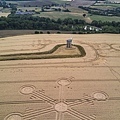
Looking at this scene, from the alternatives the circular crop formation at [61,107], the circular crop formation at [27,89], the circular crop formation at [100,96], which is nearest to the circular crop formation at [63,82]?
the circular crop formation at [27,89]

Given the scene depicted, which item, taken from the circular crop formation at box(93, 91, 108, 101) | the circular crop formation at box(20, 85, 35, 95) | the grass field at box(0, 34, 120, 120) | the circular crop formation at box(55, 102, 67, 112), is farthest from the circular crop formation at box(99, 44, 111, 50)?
the circular crop formation at box(55, 102, 67, 112)

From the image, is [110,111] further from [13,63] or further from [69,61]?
[13,63]

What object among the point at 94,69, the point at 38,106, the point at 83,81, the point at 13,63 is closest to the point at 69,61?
the point at 94,69

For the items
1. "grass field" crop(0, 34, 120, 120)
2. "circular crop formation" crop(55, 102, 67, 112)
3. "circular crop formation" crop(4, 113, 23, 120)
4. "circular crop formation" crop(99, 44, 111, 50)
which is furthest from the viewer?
"circular crop formation" crop(99, 44, 111, 50)

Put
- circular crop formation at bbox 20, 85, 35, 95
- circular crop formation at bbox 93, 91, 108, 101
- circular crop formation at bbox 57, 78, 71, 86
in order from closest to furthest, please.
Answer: circular crop formation at bbox 93, 91, 108, 101, circular crop formation at bbox 20, 85, 35, 95, circular crop formation at bbox 57, 78, 71, 86

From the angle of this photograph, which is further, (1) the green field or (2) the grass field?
(1) the green field

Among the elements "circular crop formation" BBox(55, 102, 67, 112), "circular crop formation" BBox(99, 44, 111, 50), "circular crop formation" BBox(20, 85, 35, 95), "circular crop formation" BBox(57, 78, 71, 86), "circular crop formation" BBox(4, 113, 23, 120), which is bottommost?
"circular crop formation" BBox(4, 113, 23, 120)

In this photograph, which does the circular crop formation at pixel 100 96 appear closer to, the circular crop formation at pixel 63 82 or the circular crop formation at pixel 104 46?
the circular crop formation at pixel 63 82

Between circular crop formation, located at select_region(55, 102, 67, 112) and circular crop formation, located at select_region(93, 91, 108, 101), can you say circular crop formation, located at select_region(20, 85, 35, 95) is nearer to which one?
circular crop formation, located at select_region(55, 102, 67, 112)
